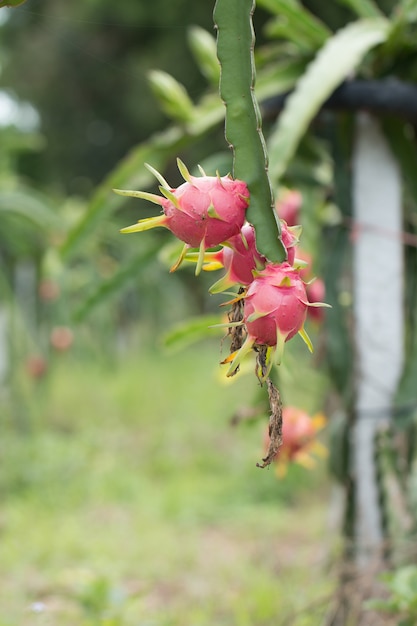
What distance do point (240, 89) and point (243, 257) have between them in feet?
0.41

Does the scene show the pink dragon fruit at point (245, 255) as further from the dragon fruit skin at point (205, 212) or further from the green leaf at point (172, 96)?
the green leaf at point (172, 96)

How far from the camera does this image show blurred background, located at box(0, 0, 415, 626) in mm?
1448

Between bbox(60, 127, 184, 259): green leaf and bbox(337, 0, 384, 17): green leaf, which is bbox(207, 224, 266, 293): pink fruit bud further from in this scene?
bbox(337, 0, 384, 17): green leaf

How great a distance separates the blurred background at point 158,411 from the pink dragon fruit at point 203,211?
0.62m

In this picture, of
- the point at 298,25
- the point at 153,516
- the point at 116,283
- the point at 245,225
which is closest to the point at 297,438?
the point at 116,283

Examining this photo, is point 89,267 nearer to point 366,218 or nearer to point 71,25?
point 366,218

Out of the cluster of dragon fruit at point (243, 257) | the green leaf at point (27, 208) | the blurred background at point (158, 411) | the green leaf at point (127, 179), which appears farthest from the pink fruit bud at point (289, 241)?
the green leaf at point (27, 208)

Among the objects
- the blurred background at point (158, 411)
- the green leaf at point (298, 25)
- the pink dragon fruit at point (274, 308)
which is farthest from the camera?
the blurred background at point (158, 411)

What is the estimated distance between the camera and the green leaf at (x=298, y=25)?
1.32 meters

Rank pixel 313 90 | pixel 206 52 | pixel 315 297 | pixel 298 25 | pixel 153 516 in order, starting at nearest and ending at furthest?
pixel 313 90
pixel 298 25
pixel 206 52
pixel 315 297
pixel 153 516

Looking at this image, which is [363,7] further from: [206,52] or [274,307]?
[274,307]

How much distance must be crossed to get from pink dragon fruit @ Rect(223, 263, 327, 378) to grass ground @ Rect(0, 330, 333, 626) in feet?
2.51

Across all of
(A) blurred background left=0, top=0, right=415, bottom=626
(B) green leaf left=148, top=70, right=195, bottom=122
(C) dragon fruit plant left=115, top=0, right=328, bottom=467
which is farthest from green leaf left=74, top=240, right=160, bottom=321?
(C) dragon fruit plant left=115, top=0, right=328, bottom=467

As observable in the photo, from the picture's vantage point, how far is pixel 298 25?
53.3 inches
